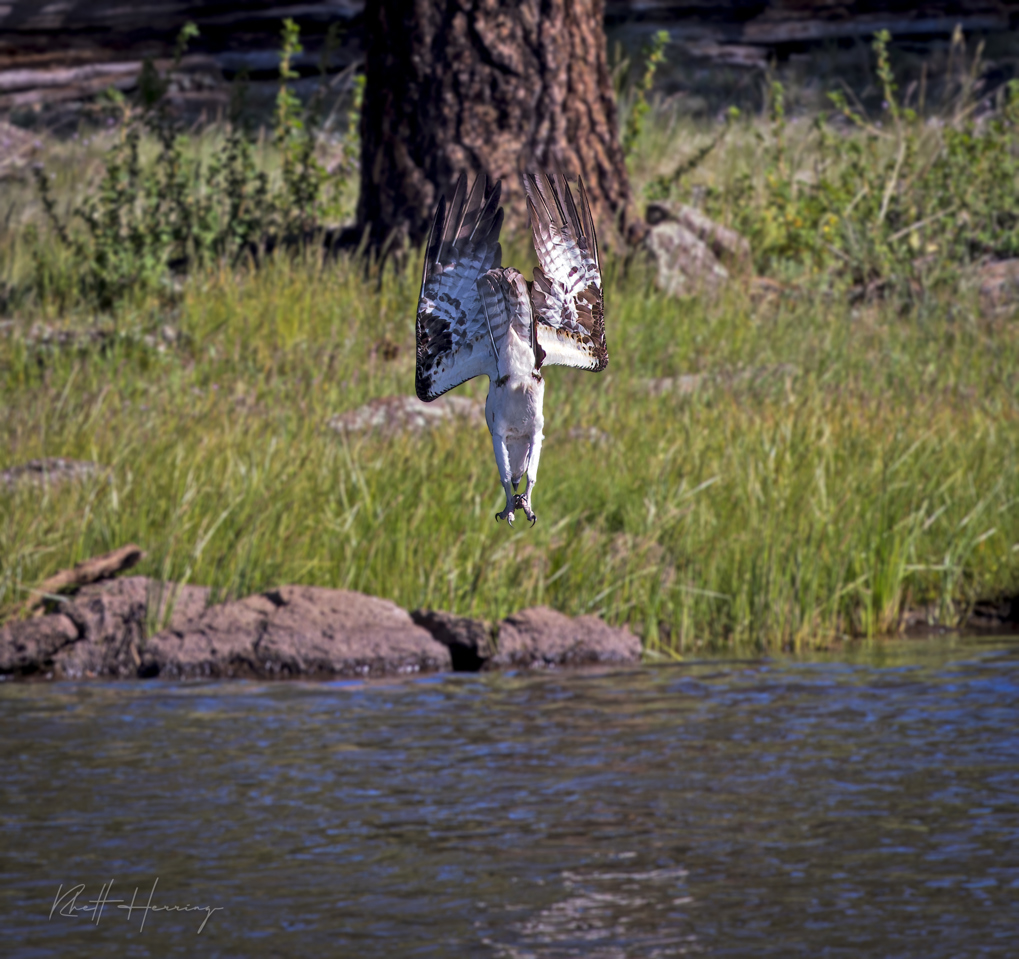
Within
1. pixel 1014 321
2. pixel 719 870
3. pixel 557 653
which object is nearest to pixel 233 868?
pixel 719 870

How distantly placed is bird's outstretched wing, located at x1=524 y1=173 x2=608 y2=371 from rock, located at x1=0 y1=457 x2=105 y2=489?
4.65 m

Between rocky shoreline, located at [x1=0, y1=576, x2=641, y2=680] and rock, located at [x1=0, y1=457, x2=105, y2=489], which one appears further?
rock, located at [x1=0, y1=457, x2=105, y2=489]

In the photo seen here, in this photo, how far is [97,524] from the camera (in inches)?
231

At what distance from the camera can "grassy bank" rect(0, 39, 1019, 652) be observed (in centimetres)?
589

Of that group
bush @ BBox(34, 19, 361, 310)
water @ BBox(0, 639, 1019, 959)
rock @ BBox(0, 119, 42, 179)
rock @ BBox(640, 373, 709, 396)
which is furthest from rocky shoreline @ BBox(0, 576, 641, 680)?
rock @ BBox(0, 119, 42, 179)

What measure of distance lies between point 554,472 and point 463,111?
2.35 metres

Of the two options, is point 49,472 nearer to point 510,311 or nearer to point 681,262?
point 681,262

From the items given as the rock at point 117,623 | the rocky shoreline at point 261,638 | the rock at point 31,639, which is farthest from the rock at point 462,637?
the rock at point 31,639

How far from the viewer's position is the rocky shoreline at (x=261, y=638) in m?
5.49

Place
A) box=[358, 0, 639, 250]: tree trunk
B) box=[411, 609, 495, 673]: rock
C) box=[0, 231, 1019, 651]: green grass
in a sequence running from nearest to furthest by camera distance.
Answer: box=[411, 609, 495, 673]: rock → box=[0, 231, 1019, 651]: green grass → box=[358, 0, 639, 250]: tree trunk

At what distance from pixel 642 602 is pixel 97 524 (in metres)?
2.07

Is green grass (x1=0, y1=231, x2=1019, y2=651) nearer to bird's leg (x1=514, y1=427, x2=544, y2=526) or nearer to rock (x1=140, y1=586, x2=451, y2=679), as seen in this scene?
rock (x1=140, y1=586, x2=451, y2=679)

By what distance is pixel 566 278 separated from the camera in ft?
5.13

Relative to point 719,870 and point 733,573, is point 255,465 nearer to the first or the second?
point 733,573
